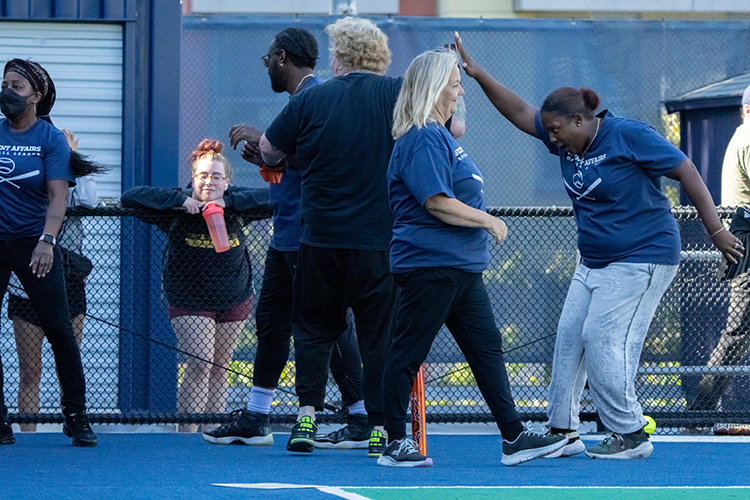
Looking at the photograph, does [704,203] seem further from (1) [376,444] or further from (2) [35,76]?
(2) [35,76]

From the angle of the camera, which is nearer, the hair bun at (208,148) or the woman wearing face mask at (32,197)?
the woman wearing face mask at (32,197)

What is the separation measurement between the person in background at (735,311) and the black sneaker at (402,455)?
2654 millimetres

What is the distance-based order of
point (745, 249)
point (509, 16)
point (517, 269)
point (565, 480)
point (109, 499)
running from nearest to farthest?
point (109, 499) < point (565, 480) < point (745, 249) < point (517, 269) < point (509, 16)

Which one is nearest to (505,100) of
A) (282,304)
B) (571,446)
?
(282,304)

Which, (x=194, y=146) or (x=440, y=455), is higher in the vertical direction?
(x=194, y=146)

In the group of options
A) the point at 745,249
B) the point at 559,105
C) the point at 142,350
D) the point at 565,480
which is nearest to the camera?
the point at 565,480

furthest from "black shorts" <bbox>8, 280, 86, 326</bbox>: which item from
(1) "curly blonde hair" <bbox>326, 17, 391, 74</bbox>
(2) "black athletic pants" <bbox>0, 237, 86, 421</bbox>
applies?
(1) "curly blonde hair" <bbox>326, 17, 391, 74</bbox>

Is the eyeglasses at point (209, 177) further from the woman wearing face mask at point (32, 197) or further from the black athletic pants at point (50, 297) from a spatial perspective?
the black athletic pants at point (50, 297)

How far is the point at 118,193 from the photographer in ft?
24.5

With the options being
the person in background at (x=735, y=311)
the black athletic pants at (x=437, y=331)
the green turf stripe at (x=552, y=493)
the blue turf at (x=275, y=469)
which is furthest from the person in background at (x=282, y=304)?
the person in background at (x=735, y=311)

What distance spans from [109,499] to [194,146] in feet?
15.0

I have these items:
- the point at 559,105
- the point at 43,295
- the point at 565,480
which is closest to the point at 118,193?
the point at 43,295

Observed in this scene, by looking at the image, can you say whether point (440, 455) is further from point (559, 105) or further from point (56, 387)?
point (56, 387)

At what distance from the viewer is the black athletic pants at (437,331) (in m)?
4.88
